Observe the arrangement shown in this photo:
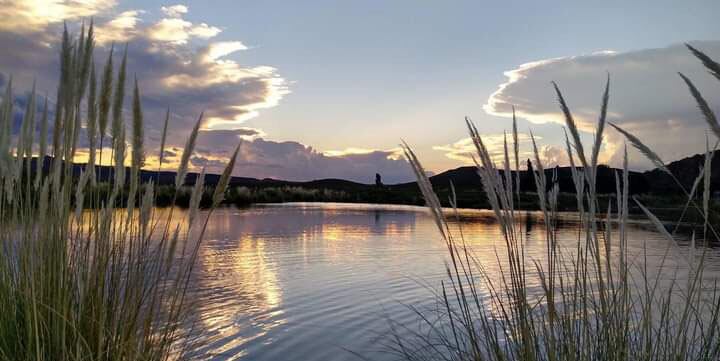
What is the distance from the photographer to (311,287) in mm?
5520

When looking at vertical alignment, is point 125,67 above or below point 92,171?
above

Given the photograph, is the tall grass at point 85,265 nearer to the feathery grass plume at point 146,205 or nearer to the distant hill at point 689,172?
the feathery grass plume at point 146,205

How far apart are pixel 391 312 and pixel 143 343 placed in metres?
2.71

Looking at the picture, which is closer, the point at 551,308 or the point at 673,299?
the point at 551,308

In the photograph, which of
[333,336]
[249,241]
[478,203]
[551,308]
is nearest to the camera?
[551,308]

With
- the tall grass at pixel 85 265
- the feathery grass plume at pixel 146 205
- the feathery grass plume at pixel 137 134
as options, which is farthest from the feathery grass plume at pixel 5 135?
the feathery grass plume at pixel 146 205

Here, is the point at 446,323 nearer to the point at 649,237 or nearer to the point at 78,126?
the point at 78,126

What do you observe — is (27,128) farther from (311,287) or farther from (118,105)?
(311,287)

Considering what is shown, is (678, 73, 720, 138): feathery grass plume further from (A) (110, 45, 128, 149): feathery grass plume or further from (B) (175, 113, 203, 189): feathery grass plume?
(A) (110, 45, 128, 149): feathery grass plume

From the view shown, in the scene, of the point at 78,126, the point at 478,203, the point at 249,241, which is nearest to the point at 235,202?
the point at 478,203

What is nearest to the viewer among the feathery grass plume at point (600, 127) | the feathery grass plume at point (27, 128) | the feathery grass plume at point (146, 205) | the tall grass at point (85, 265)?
the feathery grass plume at point (600, 127)

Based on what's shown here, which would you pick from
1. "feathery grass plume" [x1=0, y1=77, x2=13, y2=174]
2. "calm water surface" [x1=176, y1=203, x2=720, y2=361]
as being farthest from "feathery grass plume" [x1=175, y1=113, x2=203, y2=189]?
"calm water surface" [x1=176, y1=203, x2=720, y2=361]

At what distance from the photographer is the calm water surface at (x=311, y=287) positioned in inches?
142

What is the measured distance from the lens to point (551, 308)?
6.27ft
